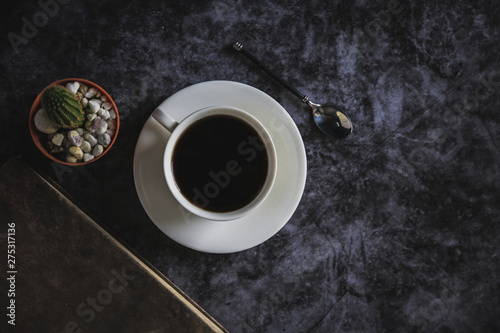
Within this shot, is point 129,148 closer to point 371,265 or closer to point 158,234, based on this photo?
point 158,234

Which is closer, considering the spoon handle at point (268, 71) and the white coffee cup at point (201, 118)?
the white coffee cup at point (201, 118)

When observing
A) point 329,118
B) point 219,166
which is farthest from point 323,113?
point 219,166

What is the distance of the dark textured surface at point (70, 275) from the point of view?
1.05 meters

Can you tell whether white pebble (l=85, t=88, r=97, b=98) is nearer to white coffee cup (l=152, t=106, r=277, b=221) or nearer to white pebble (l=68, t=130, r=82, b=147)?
white pebble (l=68, t=130, r=82, b=147)

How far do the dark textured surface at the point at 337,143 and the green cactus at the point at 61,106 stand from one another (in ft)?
0.56

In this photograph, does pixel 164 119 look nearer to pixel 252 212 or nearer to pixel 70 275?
pixel 252 212

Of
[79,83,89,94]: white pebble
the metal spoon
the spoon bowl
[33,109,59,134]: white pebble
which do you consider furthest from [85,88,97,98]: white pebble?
the spoon bowl

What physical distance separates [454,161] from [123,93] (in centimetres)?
96

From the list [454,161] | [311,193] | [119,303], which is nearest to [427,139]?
[454,161]

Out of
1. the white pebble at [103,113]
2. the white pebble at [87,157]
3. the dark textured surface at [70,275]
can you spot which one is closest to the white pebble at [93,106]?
the white pebble at [103,113]

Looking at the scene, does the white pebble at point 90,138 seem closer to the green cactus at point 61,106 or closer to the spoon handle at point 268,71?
the green cactus at point 61,106

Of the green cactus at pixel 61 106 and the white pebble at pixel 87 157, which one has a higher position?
the green cactus at pixel 61 106

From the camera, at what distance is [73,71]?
3.74 ft

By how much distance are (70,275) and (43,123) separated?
39 centimetres
